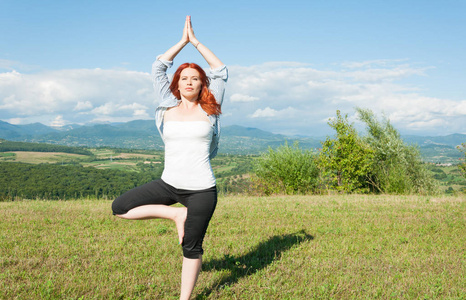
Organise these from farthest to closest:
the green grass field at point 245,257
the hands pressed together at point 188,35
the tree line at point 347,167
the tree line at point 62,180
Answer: the tree line at point 62,180, the tree line at point 347,167, the green grass field at point 245,257, the hands pressed together at point 188,35

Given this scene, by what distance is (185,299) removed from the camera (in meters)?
4.15

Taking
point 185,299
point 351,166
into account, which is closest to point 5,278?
point 185,299

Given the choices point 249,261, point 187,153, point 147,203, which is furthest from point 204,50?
point 249,261

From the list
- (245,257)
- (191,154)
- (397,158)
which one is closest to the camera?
(191,154)

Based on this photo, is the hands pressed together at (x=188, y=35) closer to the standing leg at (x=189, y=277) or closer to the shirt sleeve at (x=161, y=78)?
the shirt sleeve at (x=161, y=78)

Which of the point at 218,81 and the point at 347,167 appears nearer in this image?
the point at 218,81

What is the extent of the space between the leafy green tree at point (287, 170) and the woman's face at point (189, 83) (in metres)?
24.2

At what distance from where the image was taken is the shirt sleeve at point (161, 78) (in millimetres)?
4605

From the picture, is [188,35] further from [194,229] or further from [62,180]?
[62,180]

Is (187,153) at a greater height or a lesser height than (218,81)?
lesser

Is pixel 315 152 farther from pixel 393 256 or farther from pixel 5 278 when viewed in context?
pixel 5 278

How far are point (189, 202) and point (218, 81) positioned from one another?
5.68 feet

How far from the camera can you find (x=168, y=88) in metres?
4.64

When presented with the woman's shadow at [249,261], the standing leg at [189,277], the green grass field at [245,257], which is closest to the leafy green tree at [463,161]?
the green grass field at [245,257]
